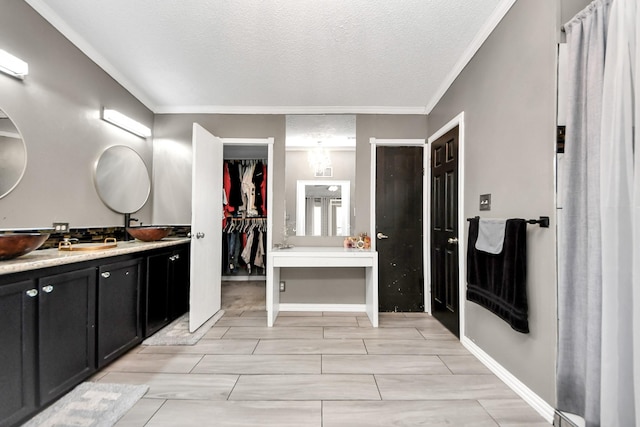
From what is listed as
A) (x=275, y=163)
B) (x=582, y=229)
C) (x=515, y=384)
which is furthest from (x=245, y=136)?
(x=515, y=384)

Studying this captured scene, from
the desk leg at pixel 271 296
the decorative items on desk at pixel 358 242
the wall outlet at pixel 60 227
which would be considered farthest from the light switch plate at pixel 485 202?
the wall outlet at pixel 60 227

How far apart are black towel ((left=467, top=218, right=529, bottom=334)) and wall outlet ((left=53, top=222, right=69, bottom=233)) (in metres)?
3.23

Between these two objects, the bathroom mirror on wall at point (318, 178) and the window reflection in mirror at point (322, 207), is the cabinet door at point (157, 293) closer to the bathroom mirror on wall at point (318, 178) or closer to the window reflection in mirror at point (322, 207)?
the bathroom mirror on wall at point (318, 178)

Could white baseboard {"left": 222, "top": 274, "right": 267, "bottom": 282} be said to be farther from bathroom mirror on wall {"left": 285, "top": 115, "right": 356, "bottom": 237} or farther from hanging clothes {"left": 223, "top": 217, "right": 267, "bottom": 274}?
bathroom mirror on wall {"left": 285, "top": 115, "right": 356, "bottom": 237}

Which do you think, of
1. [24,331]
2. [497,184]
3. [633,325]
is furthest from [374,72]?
[24,331]

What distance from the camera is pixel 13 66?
182cm

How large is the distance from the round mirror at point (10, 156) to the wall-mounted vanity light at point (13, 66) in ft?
0.89

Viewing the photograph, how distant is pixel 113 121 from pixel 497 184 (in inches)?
135

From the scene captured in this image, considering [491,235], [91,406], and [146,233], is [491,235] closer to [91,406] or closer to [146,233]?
[91,406]

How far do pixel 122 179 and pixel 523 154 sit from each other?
3.53 metres

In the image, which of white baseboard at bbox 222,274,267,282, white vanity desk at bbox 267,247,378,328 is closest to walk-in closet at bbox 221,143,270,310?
white baseboard at bbox 222,274,267,282

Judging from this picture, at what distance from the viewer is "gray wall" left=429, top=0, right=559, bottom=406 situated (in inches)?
61.4

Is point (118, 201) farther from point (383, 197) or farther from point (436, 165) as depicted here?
point (436, 165)

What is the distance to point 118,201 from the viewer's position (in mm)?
2893
